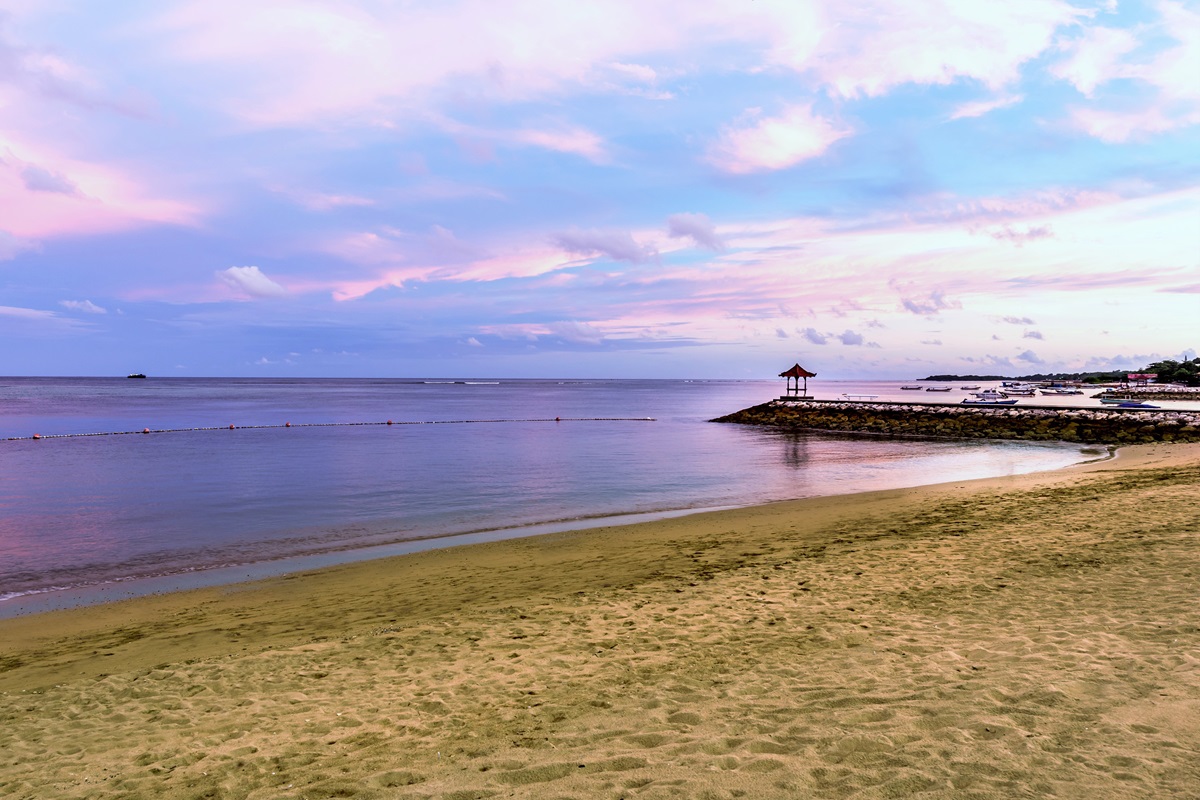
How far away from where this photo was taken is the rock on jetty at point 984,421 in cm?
4062

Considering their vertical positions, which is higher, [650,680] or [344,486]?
[650,680]

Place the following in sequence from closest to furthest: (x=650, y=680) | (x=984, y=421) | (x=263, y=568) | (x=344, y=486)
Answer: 1. (x=650, y=680)
2. (x=263, y=568)
3. (x=344, y=486)
4. (x=984, y=421)

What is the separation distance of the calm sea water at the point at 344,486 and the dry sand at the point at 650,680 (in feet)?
11.8

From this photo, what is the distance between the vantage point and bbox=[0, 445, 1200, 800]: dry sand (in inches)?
183

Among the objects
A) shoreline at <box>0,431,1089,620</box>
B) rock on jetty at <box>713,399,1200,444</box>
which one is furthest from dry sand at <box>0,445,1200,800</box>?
rock on jetty at <box>713,399,1200,444</box>

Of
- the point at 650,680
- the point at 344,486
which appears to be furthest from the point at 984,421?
the point at 650,680

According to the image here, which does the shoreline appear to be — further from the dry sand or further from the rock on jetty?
the rock on jetty

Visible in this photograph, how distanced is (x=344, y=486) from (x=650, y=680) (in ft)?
69.9

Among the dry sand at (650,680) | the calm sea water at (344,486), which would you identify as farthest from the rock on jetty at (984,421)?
the dry sand at (650,680)

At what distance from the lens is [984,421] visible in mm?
48844

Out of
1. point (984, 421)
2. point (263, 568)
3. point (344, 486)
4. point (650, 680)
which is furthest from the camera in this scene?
point (984, 421)

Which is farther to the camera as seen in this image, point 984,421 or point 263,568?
point 984,421

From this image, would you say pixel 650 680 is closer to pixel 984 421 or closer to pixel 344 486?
pixel 344 486

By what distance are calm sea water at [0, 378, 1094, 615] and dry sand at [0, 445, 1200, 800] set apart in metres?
→ 3.61
